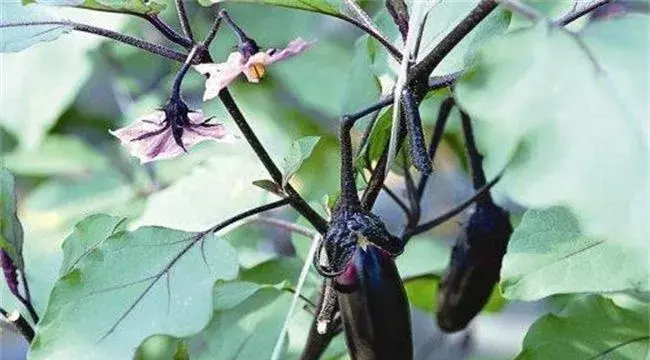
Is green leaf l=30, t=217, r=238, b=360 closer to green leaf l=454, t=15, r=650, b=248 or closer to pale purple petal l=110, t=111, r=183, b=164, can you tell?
pale purple petal l=110, t=111, r=183, b=164

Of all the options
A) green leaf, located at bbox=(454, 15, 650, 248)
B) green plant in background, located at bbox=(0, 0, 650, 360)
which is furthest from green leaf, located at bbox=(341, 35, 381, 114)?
green leaf, located at bbox=(454, 15, 650, 248)

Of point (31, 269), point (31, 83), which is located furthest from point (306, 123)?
point (31, 269)

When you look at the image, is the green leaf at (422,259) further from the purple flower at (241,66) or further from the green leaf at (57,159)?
the green leaf at (57,159)

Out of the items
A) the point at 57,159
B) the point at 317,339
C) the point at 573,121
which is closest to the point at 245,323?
the point at 317,339

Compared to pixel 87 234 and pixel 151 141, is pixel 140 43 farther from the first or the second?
pixel 87 234

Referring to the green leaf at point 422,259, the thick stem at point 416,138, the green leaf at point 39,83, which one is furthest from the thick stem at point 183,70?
the green leaf at point 39,83

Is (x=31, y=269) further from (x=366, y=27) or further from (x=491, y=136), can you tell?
(x=491, y=136)
